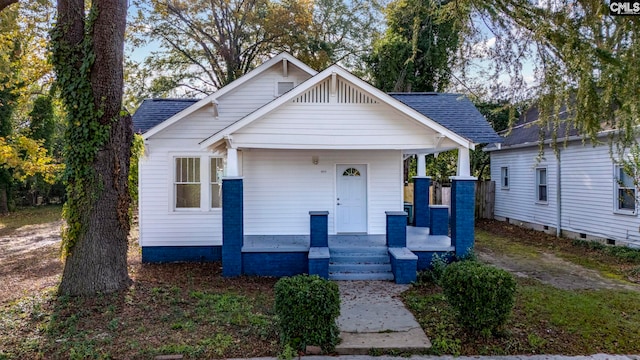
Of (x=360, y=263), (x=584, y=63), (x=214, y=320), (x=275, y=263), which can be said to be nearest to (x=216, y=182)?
(x=275, y=263)

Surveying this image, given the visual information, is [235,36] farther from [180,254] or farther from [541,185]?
[541,185]

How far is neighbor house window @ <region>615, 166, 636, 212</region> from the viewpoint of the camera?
10.4 meters

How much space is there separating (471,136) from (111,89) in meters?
8.20

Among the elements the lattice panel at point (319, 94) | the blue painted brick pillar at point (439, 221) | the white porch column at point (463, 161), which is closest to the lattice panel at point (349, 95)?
the lattice panel at point (319, 94)

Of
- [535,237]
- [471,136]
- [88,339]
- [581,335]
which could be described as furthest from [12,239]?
[535,237]

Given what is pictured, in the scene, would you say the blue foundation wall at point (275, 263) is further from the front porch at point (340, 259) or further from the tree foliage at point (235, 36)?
the tree foliage at point (235, 36)

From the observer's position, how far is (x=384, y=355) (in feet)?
15.8

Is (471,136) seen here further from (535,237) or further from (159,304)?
(159,304)

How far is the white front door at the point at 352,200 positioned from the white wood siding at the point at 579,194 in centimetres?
678

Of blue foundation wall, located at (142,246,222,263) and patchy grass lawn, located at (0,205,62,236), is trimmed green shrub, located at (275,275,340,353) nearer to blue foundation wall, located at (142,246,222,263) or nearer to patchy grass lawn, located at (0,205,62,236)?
blue foundation wall, located at (142,246,222,263)

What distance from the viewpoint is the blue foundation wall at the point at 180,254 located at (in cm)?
1044

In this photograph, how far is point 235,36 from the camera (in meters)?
22.0

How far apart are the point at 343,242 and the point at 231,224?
9.57 ft

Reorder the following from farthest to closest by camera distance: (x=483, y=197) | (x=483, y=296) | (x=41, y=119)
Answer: (x=41, y=119)
(x=483, y=197)
(x=483, y=296)
